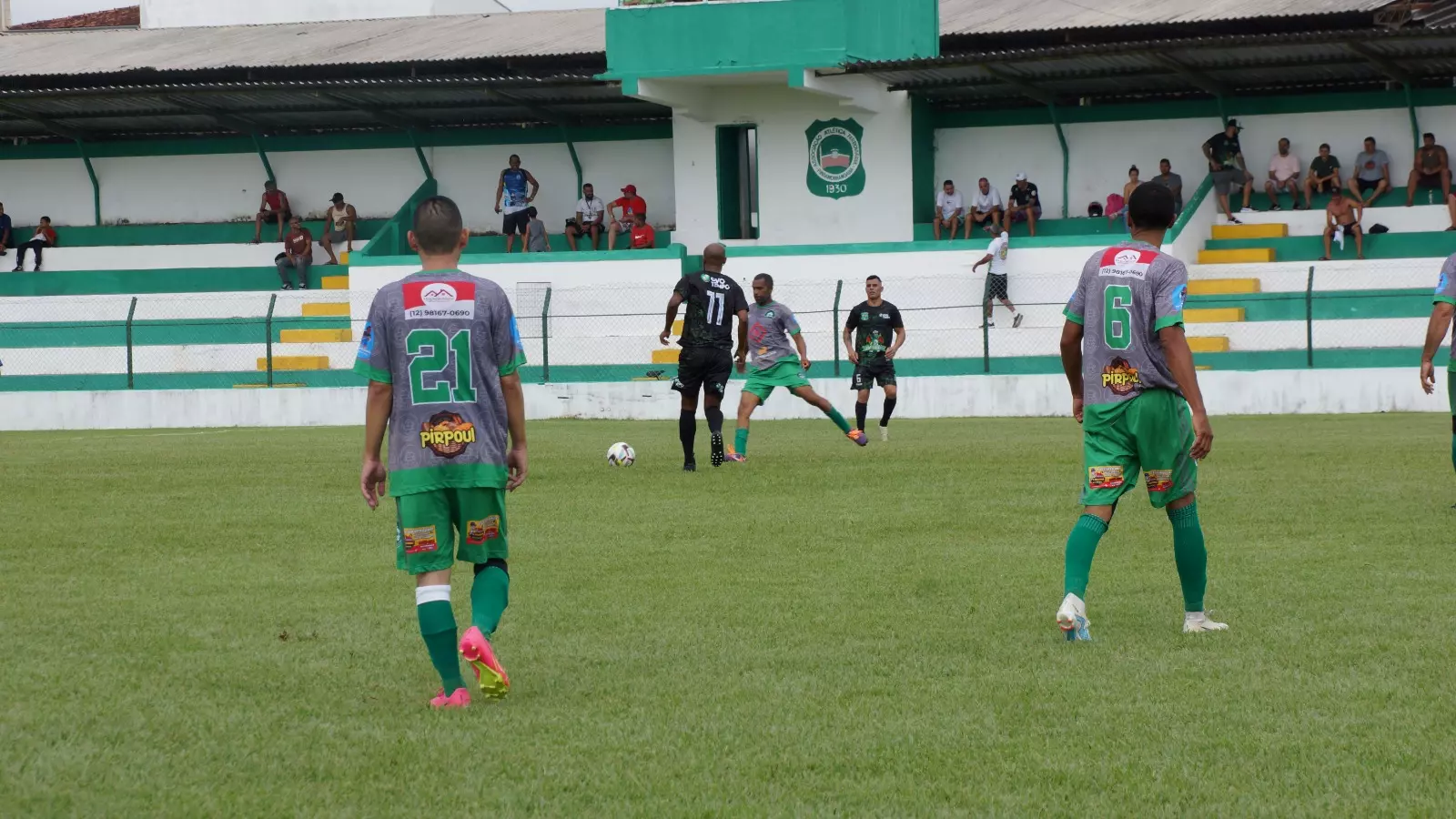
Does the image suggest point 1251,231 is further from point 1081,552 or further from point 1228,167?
point 1081,552

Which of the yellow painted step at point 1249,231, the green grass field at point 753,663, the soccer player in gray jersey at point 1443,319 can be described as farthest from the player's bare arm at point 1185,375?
the yellow painted step at point 1249,231

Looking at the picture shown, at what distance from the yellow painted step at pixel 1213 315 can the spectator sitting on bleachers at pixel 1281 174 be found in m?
4.18

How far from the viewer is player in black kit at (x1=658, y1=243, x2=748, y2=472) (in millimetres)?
14594

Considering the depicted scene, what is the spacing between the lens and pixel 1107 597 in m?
7.66

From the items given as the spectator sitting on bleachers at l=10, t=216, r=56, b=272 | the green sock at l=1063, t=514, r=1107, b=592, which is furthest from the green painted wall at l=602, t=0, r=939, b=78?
the green sock at l=1063, t=514, r=1107, b=592

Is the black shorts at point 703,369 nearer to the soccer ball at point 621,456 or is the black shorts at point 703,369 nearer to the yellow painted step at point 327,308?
the soccer ball at point 621,456

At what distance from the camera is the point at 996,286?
26.2 m

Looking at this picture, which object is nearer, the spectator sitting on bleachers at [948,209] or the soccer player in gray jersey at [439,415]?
the soccer player in gray jersey at [439,415]

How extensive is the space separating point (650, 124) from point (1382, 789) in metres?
29.2

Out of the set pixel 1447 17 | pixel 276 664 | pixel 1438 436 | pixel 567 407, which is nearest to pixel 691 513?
pixel 276 664

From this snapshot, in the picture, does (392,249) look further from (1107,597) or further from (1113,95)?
(1107,597)

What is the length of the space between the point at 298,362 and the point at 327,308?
9.01 ft

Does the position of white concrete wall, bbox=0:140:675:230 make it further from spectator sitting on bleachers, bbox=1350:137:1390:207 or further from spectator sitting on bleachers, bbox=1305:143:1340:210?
spectator sitting on bleachers, bbox=1350:137:1390:207

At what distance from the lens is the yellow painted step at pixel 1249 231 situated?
1093 inches
